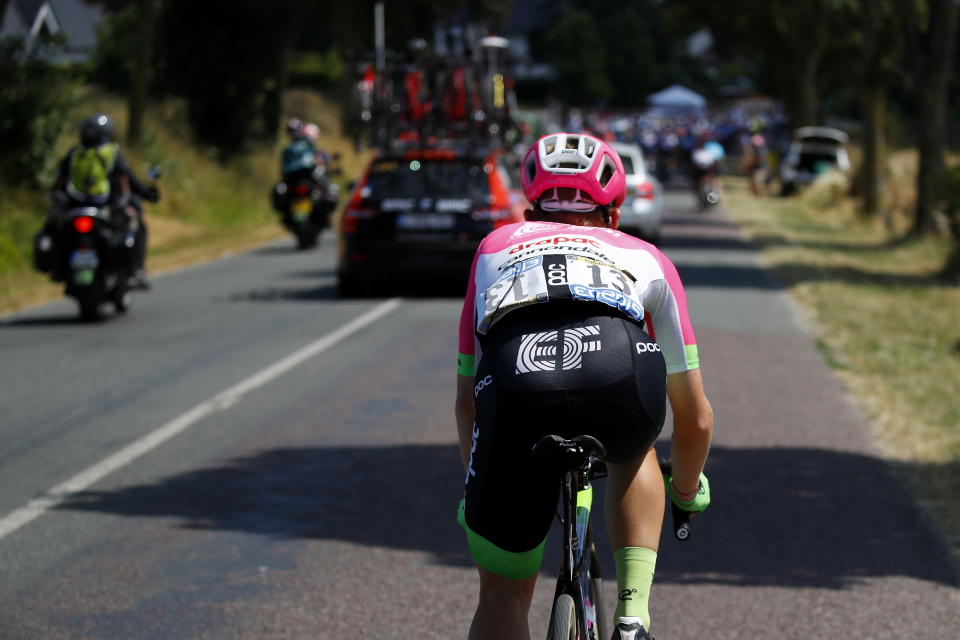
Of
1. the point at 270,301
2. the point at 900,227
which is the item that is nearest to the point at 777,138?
the point at 900,227

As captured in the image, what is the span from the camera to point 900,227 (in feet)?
99.5

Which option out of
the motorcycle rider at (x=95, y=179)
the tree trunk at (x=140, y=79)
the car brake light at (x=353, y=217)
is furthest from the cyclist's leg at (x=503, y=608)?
the tree trunk at (x=140, y=79)

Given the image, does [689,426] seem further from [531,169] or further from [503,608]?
[531,169]

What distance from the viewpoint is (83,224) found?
1476 centimetres

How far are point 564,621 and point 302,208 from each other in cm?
2135

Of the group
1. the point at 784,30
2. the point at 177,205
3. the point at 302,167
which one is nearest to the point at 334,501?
the point at 302,167

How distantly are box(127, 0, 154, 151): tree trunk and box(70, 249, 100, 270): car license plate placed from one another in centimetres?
→ 1624

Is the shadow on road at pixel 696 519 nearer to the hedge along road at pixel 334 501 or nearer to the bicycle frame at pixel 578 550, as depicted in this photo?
the hedge along road at pixel 334 501

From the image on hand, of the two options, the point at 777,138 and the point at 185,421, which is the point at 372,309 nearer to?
the point at 185,421

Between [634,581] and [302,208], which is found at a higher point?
[634,581]

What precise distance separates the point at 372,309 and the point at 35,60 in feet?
30.7

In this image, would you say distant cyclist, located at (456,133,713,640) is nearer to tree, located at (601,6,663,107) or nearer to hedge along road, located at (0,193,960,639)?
hedge along road, located at (0,193,960,639)

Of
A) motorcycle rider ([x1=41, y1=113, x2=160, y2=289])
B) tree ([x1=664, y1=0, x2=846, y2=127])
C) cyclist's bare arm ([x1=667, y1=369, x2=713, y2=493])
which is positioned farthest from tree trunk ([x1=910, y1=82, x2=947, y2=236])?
cyclist's bare arm ([x1=667, y1=369, x2=713, y2=493])

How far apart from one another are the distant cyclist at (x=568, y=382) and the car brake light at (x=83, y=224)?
11.3m
